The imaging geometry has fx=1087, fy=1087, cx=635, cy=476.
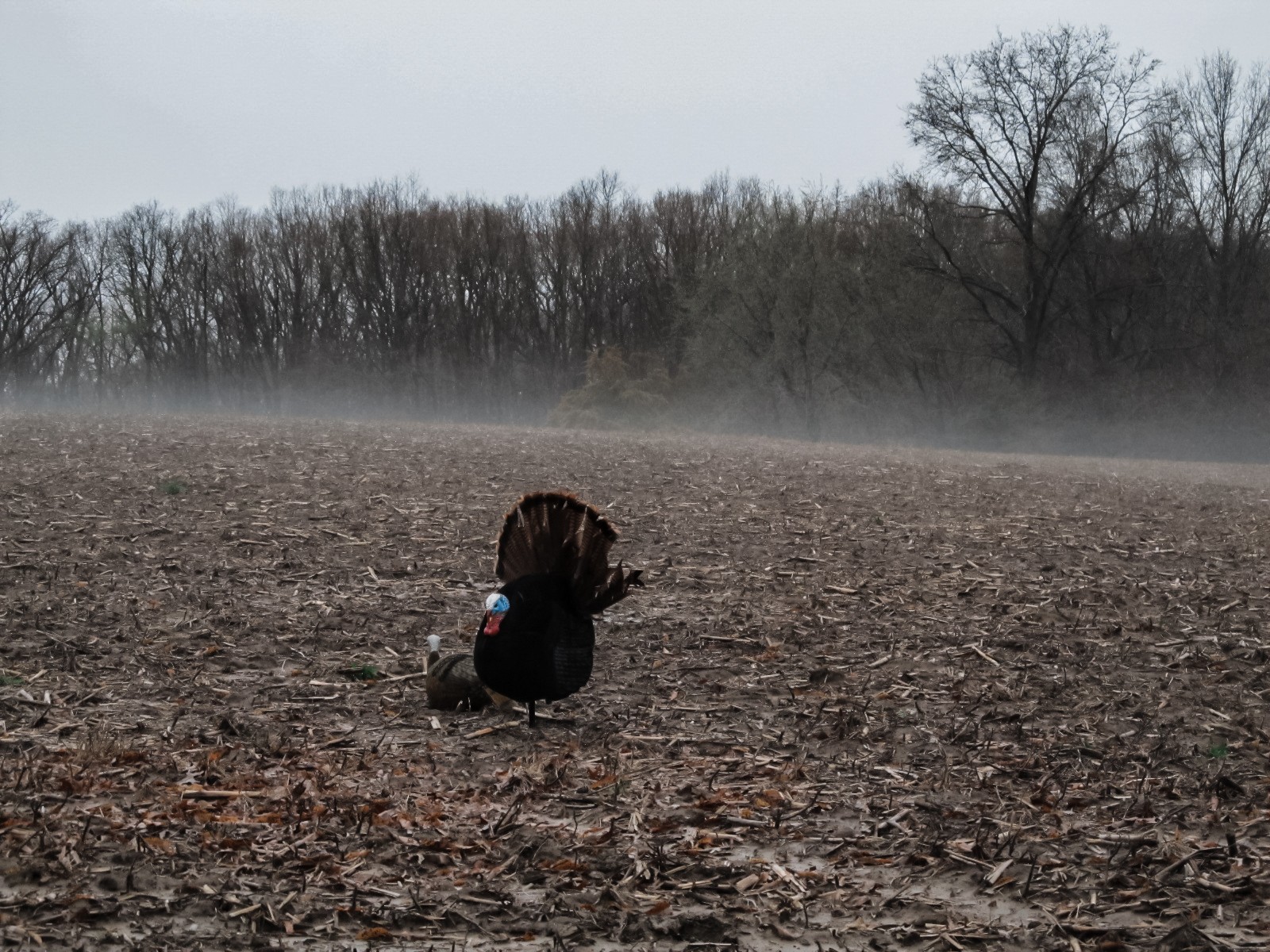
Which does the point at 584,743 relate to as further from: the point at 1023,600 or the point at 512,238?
the point at 512,238

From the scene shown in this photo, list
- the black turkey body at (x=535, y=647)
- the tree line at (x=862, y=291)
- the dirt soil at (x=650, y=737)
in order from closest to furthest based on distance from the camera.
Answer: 1. the dirt soil at (x=650, y=737)
2. the black turkey body at (x=535, y=647)
3. the tree line at (x=862, y=291)

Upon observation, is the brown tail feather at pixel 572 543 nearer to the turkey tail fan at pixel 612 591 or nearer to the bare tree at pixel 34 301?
the turkey tail fan at pixel 612 591

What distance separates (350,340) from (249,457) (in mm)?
37867

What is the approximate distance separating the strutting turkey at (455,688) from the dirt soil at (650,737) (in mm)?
76

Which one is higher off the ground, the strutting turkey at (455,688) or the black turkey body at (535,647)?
the black turkey body at (535,647)

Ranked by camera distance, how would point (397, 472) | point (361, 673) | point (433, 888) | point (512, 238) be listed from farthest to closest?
point (512, 238) → point (397, 472) → point (361, 673) → point (433, 888)

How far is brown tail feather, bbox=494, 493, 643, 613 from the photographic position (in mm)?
5863

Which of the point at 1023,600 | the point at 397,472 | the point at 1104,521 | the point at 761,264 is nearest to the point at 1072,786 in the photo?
the point at 1023,600

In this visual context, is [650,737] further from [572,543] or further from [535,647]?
[572,543]

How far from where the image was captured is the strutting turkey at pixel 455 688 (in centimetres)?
612

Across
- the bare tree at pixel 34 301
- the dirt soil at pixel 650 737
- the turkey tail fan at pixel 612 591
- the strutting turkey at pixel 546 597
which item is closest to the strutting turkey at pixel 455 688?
the dirt soil at pixel 650 737

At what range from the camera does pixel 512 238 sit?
49719 mm

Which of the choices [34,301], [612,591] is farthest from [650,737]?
[34,301]

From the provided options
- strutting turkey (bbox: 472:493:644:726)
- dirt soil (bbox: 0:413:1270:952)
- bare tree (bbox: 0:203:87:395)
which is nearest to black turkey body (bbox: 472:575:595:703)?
strutting turkey (bbox: 472:493:644:726)
